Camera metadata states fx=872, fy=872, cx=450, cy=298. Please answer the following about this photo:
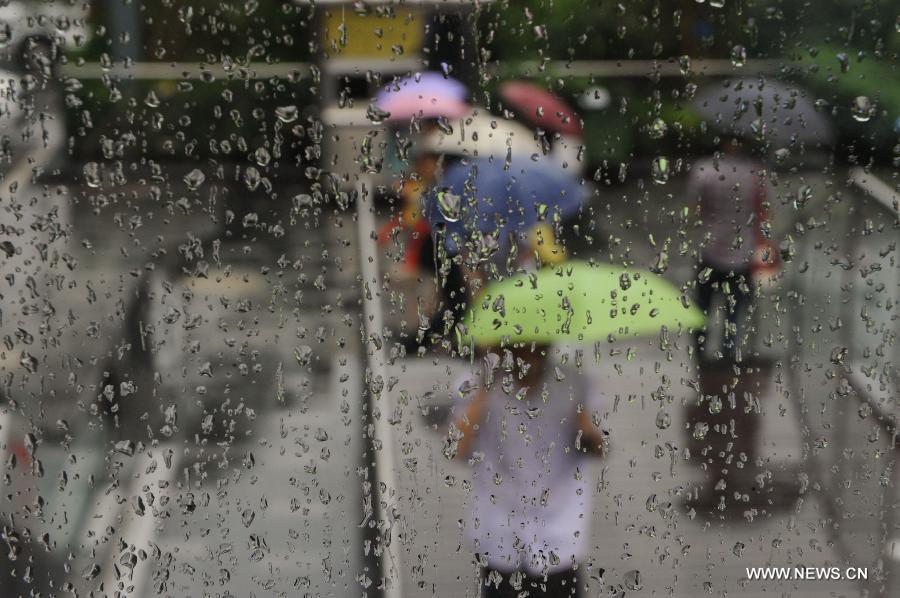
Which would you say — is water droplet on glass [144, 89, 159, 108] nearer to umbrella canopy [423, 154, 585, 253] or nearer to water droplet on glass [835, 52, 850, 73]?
umbrella canopy [423, 154, 585, 253]

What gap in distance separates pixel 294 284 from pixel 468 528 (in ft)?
1.40

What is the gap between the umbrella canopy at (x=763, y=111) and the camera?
3.62ft

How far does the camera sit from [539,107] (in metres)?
1.09

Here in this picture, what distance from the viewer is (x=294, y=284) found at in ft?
3.80

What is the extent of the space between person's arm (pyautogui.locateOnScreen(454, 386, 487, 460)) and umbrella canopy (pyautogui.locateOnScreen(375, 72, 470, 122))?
1.26ft

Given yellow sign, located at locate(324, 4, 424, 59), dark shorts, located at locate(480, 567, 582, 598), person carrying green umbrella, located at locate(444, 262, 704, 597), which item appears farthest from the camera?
dark shorts, located at locate(480, 567, 582, 598)

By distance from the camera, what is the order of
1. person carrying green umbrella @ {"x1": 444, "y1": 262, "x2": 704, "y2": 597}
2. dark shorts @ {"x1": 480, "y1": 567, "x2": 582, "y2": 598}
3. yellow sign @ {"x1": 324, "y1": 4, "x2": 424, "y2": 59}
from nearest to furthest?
yellow sign @ {"x1": 324, "y1": 4, "x2": 424, "y2": 59} → person carrying green umbrella @ {"x1": 444, "y1": 262, "x2": 704, "y2": 597} → dark shorts @ {"x1": 480, "y1": 567, "x2": 582, "y2": 598}

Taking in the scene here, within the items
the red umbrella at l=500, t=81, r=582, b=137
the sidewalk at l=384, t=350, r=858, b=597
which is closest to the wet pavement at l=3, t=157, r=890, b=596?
the sidewalk at l=384, t=350, r=858, b=597

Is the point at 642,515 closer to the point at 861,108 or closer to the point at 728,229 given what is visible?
the point at 728,229

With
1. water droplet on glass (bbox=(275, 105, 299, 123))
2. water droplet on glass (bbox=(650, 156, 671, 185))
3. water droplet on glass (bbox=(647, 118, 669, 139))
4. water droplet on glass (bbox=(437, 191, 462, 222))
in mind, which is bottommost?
water droplet on glass (bbox=(437, 191, 462, 222))

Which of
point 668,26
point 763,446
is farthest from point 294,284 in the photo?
point 763,446

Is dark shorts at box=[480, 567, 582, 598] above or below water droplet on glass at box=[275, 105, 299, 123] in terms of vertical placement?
below

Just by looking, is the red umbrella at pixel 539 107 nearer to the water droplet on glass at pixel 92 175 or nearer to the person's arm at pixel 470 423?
the person's arm at pixel 470 423

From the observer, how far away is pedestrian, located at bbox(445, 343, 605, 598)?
1.21 m
